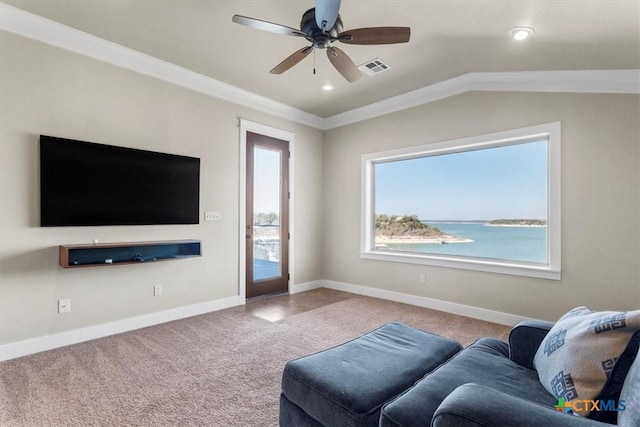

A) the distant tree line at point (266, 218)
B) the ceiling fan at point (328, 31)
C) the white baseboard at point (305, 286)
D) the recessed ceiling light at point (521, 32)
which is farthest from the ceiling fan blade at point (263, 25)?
the white baseboard at point (305, 286)

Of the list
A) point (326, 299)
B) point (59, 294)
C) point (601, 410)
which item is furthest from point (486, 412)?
point (326, 299)

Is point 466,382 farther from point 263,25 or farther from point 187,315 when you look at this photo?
point 187,315

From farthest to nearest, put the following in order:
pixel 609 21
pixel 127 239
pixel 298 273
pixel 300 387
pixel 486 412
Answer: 1. pixel 298 273
2. pixel 127 239
3. pixel 609 21
4. pixel 300 387
5. pixel 486 412

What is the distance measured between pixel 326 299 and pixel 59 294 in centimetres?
320

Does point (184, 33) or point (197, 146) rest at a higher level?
point (184, 33)

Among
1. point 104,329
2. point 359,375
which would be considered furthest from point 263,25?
point 104,329

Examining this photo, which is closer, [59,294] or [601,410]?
[601,410]

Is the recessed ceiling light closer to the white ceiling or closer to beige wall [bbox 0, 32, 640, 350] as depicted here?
the white ceiling

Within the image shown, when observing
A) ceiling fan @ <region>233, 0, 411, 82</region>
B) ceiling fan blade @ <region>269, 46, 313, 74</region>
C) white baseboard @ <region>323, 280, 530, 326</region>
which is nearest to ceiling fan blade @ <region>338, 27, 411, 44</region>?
ceiling fan @ <region>233, 0, 411, 82</region>

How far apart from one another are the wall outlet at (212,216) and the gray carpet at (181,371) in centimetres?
123

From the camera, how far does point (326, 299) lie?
485 centimetres

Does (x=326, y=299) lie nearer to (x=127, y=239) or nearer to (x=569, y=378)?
(x=127, y=239)

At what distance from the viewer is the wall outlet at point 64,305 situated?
3027 millimetres

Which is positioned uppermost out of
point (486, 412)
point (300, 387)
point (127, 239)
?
point (127, 239)
